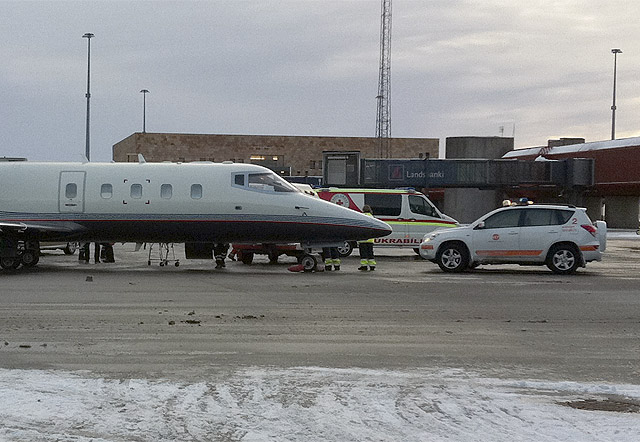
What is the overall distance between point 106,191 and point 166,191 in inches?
63.4

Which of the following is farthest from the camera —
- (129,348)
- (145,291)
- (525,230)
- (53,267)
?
(53,267)

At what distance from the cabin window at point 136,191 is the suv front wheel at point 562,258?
34.9 feet

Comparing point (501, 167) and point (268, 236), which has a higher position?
point (501, 167)

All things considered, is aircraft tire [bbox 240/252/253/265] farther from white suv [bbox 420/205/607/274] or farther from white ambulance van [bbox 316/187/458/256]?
white suv [bbox 420/205/607/274]

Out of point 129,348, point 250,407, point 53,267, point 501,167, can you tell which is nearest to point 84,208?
point 53,267

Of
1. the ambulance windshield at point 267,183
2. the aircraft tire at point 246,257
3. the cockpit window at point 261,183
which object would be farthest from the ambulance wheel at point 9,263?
the ambulance windshield at point 267,183

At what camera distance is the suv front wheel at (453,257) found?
20.9m

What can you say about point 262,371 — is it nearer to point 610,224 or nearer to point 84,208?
point 84,208

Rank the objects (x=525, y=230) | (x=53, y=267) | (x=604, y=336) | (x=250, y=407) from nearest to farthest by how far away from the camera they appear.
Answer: (x=250, y=407)
(x=604, y=336)
(x=525, y=230)
(x=53, y=267)

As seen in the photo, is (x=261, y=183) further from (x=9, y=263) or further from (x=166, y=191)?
(x=9, y=263)

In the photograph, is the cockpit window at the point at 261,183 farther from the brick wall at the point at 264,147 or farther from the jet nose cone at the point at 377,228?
the brick wall at the point at 264,147

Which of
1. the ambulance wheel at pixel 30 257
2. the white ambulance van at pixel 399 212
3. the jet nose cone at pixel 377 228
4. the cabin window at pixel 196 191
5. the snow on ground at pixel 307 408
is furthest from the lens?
the white ambulance van at pixel 399 212

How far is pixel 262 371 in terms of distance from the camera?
8266 millimetres

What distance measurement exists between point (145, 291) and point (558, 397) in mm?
10129
